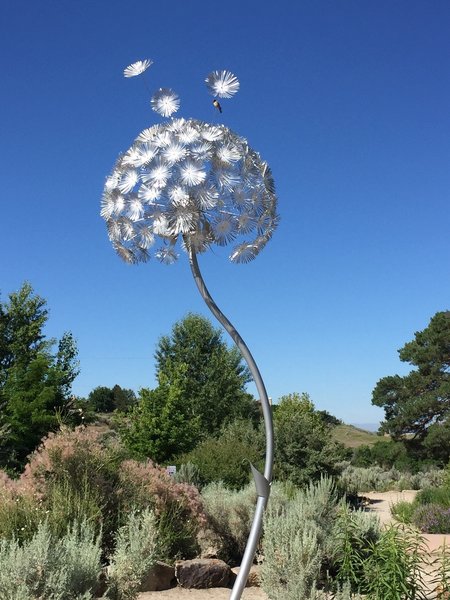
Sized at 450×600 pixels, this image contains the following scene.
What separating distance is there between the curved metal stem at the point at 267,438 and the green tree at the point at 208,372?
31274 millimetres

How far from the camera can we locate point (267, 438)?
5.77m

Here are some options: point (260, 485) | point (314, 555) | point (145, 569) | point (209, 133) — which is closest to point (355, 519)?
point (314, 555)

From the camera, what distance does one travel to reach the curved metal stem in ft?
18.0

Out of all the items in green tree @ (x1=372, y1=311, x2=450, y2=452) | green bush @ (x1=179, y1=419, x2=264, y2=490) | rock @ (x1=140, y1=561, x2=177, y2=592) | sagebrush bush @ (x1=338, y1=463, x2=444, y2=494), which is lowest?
rock @ (x1=140, y1=561, x2=177, y2=592)

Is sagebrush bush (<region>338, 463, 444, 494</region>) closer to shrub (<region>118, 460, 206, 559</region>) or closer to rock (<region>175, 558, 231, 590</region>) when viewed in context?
shrub (<region>118, 460, 206, 559</region>)

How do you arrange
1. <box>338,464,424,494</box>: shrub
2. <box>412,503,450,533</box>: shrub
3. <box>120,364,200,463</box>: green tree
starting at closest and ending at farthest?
1. <box>412,503,450,533</box>: shrub
2. <box>120,364,200,463</box>: green tree
3. <box>338,464,424,494</box>: shrub

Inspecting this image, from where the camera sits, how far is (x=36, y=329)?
33594 millimetres

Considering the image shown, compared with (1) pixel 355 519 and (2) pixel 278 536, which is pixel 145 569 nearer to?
(2) pixel 278 536

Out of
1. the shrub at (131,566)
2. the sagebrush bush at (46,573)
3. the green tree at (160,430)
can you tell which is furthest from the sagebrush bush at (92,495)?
the green tree at (160,430)

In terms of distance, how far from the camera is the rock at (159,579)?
7.36 metres

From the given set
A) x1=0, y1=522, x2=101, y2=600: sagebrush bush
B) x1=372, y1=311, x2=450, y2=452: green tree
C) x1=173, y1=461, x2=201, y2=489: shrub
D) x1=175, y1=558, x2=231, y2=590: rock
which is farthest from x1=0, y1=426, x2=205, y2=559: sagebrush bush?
x1=372, y1=311, x2=450, y2=452: green tree

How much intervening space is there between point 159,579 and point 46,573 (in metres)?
2.45

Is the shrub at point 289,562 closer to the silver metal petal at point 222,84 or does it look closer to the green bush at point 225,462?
the silver metal petal at point 222,84

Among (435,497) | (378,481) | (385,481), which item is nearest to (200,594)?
(435,497)
